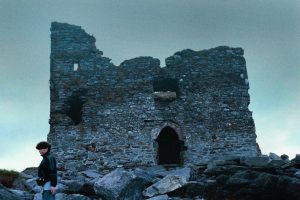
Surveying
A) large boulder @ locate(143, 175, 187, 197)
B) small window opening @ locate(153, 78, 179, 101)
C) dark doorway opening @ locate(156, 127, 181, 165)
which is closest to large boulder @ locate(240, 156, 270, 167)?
large boulder @ locate(143, 175, 187, 197)

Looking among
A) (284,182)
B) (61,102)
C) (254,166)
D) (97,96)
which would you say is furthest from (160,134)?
(284,182)

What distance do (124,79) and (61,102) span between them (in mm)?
2697

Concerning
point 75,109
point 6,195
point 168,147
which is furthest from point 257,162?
point 75,109

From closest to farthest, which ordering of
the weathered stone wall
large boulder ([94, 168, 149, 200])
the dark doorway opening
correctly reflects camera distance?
1. large boulder ([94, 168, 149, 200])
2. the weathered stone wall
3. the dark doorway opening

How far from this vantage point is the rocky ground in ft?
32.7

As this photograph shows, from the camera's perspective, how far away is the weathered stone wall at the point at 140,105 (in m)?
16.9

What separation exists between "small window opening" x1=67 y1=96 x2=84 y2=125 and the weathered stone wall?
0.04 meters

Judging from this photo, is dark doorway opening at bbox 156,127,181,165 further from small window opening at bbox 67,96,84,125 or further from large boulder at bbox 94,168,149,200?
large boulder at bbox 94,168,149,200

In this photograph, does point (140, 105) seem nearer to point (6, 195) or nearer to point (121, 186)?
point (121, 186)

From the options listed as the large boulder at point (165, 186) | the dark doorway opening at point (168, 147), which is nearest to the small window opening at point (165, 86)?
the dark doorway opening at point (168, 147)

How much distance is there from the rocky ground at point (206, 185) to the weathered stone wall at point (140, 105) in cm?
469

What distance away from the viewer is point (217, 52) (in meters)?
18.3

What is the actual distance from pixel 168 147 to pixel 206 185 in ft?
23.1

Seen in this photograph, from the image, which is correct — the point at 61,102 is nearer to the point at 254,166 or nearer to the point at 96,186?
the point at 96,186
